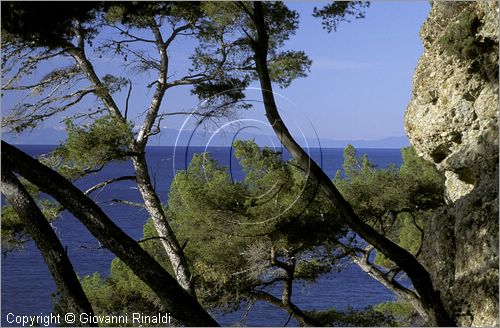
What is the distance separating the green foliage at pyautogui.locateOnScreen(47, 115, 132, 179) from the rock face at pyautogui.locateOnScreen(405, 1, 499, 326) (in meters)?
3.27

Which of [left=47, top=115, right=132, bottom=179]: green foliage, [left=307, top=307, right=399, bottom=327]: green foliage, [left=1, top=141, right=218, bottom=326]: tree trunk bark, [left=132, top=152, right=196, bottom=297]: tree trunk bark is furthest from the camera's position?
[left=307, top=307, right=399, bottom=327]: green foliage

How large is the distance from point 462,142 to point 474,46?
1141 mm

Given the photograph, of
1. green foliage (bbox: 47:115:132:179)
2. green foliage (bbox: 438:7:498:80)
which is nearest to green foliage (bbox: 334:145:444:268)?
green foliage (bbox: 438:7:498:80)

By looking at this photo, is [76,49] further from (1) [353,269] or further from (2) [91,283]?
(1) [353,269]

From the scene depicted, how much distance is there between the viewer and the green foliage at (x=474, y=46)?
24.5 ft

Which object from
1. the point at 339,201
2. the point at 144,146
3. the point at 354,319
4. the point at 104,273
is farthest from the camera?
the point at 104,273

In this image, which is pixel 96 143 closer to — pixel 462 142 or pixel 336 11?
pixel 336 11

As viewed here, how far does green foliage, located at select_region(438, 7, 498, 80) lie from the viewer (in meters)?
7.45

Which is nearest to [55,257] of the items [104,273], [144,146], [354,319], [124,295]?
[144,146]

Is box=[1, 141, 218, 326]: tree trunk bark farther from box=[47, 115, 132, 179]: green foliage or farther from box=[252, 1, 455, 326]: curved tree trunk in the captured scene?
box=[47, 115, 132, 179]: green foliage

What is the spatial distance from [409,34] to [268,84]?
31.6ft

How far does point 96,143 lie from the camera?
26.1ft

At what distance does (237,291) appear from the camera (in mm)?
9695

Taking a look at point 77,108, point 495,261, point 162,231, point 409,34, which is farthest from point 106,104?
point 409,34
